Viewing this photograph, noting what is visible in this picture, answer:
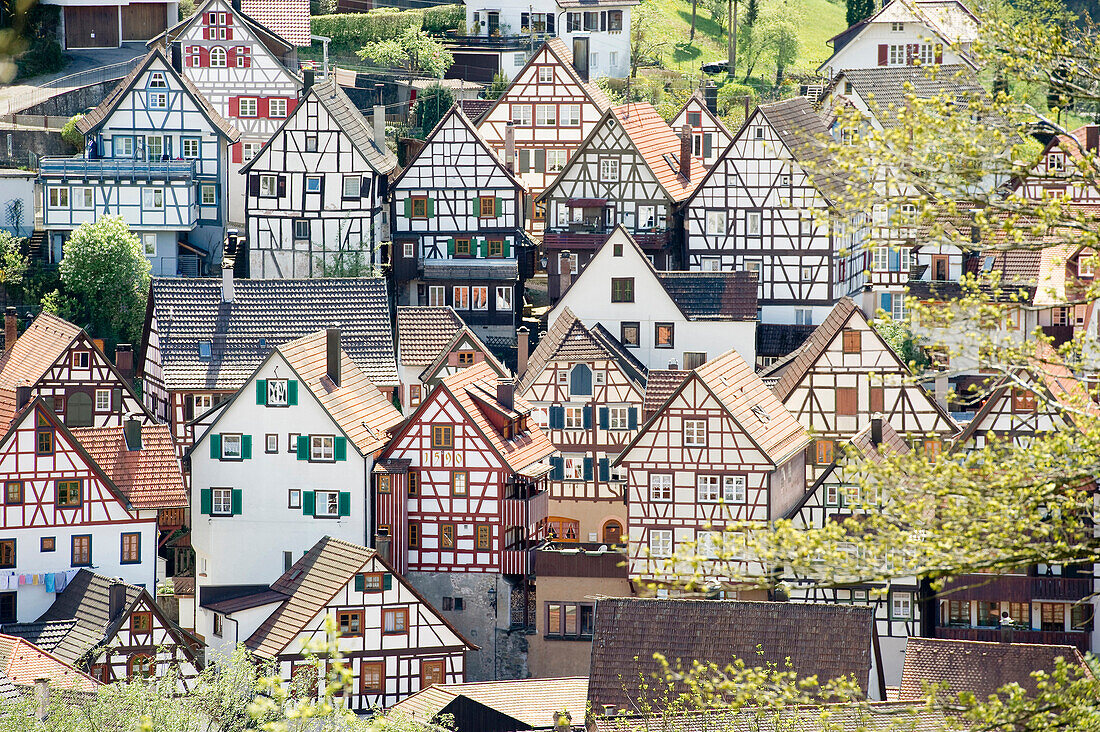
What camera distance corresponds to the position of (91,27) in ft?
326

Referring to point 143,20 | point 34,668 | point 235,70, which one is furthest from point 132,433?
point 143,20

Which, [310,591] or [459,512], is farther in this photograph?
[459,512]

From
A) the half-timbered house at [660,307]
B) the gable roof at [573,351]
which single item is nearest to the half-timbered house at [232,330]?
the gable roof at [573,351]

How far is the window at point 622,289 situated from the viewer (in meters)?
77.4

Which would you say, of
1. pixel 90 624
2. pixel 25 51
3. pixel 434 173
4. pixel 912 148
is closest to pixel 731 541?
pixel 912 148

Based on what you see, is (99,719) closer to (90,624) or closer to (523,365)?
(90,624)

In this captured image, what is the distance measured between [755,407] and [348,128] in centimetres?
2220

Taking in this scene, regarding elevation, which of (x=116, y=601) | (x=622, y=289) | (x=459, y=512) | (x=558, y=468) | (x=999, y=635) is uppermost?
(x=622, y=289)

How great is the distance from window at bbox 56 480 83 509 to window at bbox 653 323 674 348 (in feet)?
69.5

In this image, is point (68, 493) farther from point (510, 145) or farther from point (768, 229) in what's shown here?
point (510, 145)

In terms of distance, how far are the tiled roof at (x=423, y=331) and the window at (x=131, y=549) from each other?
12.7 m

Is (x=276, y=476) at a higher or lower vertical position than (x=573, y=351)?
lower

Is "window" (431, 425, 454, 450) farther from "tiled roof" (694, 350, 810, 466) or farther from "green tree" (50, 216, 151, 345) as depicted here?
"green tree" (50, 216, 151, 345)

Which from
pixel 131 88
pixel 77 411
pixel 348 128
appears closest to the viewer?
pixel 77 411
